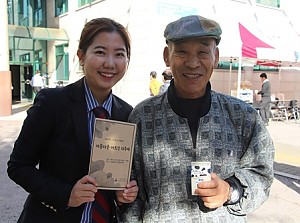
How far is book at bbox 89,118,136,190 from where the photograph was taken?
150 cm

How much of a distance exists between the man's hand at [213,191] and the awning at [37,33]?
17398 mm

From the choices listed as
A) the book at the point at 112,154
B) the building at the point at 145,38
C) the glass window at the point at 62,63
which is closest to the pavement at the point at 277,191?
the book at the point at 112,154

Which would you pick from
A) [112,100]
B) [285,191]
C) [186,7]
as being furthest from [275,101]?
[112,100]

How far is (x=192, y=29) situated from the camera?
1.46m

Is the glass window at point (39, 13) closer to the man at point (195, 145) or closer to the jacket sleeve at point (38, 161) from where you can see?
the jacket sleeve at point (38, 161)

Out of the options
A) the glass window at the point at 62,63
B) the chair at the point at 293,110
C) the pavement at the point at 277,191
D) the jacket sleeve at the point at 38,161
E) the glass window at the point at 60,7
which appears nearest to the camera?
the jacket sleeve at the point at 38,161

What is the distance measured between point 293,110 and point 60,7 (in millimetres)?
14233

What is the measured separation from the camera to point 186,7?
1312cm

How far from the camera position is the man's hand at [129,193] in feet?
4.95

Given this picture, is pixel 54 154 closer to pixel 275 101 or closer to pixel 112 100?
pixel 112 100

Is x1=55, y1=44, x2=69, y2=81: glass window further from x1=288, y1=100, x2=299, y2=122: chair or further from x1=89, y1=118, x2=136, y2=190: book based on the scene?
x1=89, y1=118, x2=136, y2=190: book

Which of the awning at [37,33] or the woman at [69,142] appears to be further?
the awning at [37,33]

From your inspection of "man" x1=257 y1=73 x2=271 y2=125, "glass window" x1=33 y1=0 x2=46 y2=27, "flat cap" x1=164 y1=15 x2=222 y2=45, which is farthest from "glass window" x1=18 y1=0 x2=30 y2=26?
"flat cap" x1=164 y1=15 x2=222 y2=45

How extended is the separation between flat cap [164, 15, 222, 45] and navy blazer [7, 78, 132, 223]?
614mm
